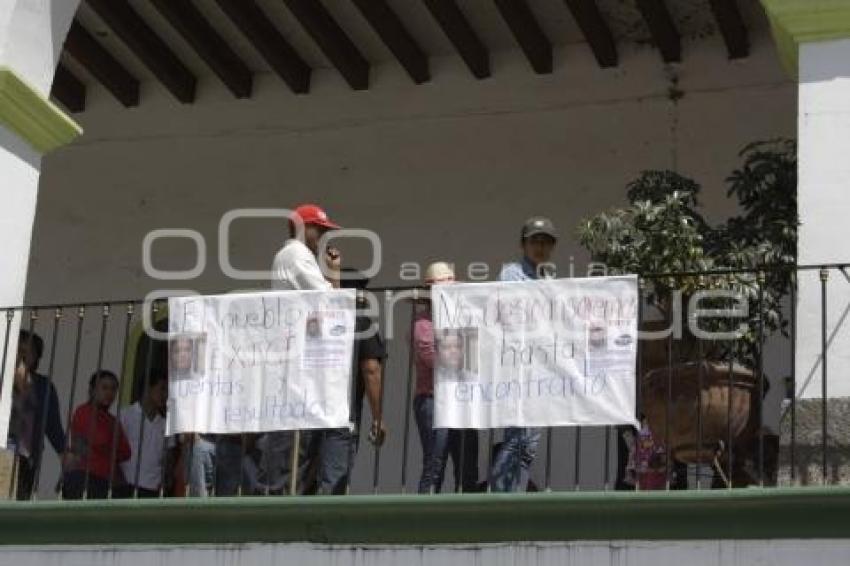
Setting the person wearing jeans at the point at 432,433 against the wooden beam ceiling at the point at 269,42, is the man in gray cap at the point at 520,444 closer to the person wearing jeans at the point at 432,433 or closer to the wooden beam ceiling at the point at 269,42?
the person wearing jeans at the point at 432,433

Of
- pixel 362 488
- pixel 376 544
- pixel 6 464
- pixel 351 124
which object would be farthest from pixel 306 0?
pixel 376 544

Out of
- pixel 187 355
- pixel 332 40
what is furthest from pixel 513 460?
pixel 332 40

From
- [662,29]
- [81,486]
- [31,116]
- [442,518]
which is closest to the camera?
[442,518]

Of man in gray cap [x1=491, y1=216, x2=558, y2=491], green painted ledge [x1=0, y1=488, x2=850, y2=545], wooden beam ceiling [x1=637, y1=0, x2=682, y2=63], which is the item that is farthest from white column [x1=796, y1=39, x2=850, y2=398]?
wooden beam ceiling [x1=637, y1=0, x2=682, y2=63]

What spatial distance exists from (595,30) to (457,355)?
4.20m

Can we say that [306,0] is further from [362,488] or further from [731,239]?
[731,239]

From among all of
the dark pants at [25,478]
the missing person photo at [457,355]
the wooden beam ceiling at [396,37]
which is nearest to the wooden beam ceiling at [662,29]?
the wooden beam ceiling at [396,37]

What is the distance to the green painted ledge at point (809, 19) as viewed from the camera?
32.4ft

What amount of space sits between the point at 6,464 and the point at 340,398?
2075 mm

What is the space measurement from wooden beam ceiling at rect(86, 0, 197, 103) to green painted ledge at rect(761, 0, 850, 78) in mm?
5567

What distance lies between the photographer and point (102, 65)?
1473 centimetres

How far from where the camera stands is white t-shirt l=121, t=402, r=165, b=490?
11727 millimetres

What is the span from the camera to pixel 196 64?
48.8ft

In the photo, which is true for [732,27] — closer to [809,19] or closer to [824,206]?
[809,19]
